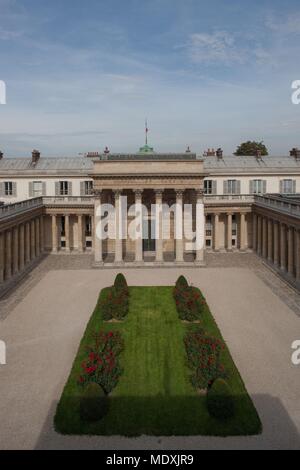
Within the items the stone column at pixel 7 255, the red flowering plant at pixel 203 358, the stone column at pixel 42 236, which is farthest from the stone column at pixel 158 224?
the red flowering plant at pixel 203 358

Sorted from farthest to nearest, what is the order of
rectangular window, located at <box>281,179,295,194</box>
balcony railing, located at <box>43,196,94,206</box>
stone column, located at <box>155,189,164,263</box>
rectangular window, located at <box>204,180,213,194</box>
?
rectangular window, located at <box>281,179,295,194</box> → rectangular window, located at <box>204,180,213,194</box> → balcony railing, located at <box>43,196,94,206</box> → stone column, located at <box>155,189,164,263</box>

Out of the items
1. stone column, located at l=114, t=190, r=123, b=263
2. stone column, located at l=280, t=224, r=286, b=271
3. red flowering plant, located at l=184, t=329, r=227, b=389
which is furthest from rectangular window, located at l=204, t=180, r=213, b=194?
red flowering plant, located at l=184, t=329, r=227, b=389

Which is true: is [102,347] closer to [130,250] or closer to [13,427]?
[13,427]

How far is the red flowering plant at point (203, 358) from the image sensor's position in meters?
22.8

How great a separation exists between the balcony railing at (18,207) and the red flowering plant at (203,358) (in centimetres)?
2566

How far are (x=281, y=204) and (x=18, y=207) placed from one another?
31.2 metres

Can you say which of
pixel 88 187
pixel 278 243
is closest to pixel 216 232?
pixel 278 243

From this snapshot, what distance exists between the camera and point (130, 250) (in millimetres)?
61562

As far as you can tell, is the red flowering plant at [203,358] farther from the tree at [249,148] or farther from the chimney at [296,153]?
the tree at [249,148]

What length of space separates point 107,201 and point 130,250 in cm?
789

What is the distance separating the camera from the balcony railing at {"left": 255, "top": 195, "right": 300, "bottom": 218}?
4484cm

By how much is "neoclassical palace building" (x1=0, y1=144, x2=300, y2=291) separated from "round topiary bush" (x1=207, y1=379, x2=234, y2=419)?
1096 inches

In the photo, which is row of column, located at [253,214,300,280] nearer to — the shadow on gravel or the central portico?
the central portico
